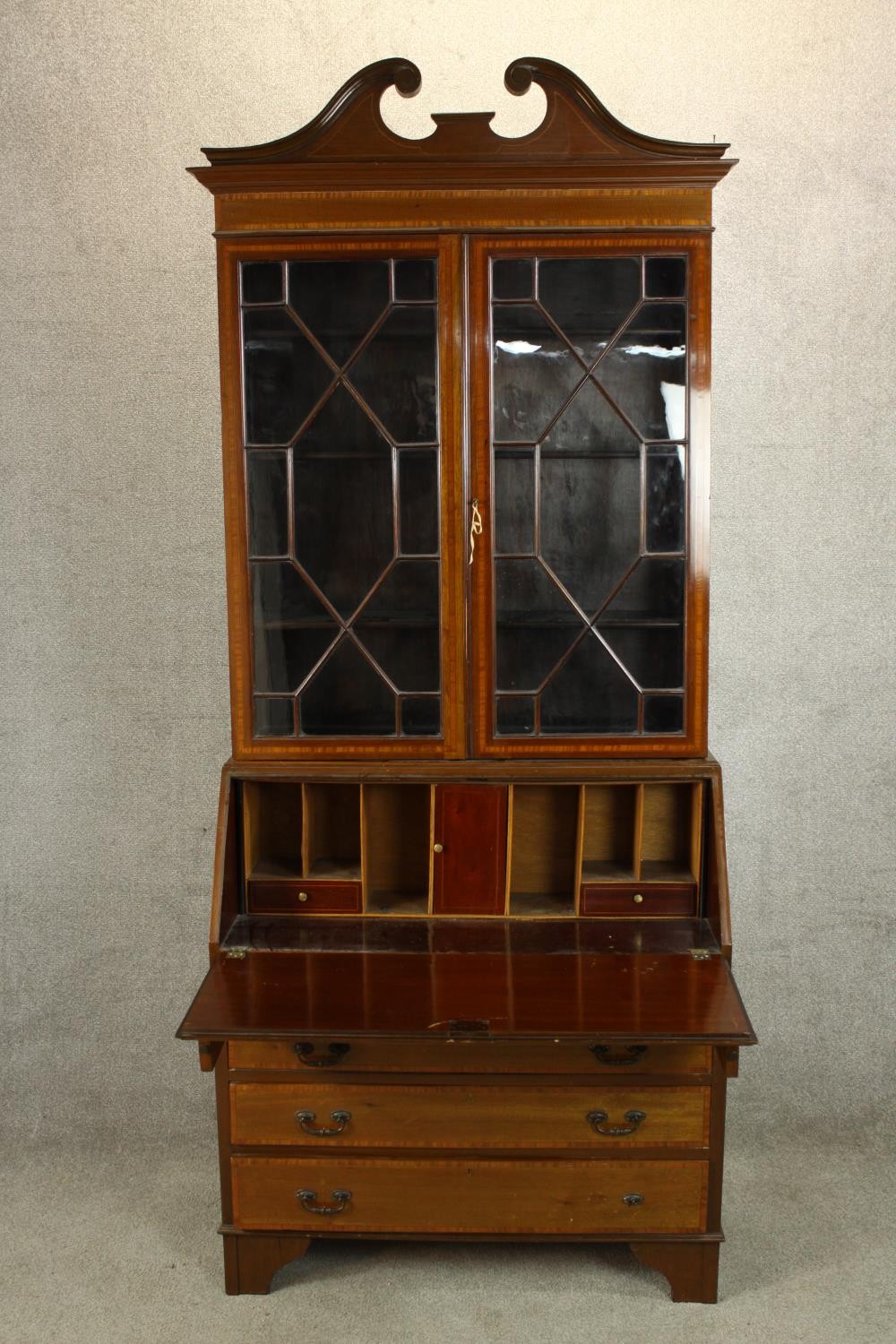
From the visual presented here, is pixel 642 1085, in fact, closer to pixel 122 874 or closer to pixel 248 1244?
pixel 248 1244

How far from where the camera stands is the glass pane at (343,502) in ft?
7.91

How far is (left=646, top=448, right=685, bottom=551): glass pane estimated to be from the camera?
2404 mm

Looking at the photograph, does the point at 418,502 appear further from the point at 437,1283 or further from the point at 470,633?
the point at 437,1283

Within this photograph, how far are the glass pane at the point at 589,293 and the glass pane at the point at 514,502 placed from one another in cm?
25

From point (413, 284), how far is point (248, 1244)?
1.93 m

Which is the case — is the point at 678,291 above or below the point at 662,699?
above

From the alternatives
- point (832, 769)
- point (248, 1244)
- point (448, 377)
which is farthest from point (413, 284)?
point (248, 1244)

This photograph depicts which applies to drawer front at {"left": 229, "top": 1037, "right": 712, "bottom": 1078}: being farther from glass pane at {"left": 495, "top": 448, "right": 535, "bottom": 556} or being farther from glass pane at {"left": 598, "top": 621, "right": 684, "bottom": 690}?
glass pane at {"left": 495, "top": 448, "right": 535, "bottom": 556}

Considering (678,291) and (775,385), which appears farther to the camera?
(775,385)

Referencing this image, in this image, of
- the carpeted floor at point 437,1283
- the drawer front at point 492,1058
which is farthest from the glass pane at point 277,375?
the carpeted floor at point 437,1283

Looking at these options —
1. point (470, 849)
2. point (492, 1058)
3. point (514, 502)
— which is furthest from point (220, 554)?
point (492, 1058)

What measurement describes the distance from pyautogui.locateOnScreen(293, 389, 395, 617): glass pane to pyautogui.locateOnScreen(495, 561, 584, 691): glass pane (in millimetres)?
265

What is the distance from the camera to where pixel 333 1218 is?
237cm

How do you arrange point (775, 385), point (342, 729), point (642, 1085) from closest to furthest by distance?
point (642, 1085), point (342, 729), point (775, 385)
